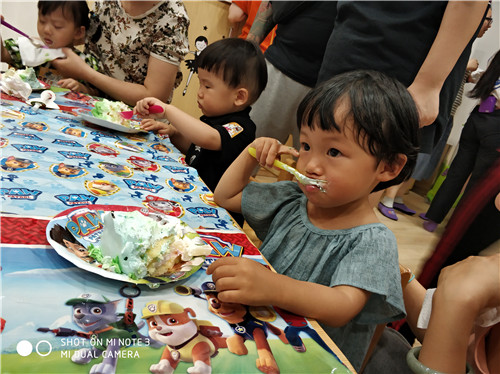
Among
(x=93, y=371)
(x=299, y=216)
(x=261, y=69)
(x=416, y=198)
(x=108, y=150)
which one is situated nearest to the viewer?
(x=93, y=371)

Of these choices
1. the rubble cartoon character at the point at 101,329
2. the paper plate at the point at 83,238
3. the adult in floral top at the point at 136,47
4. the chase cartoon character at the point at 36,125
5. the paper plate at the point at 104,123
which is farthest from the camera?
the adult in floral top at the point at 136,47

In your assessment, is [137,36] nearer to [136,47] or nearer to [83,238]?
[136,47]

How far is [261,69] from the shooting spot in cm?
129

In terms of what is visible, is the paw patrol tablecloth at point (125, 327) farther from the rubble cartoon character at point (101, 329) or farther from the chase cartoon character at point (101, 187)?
the chase cartoon character at point (101, 187)

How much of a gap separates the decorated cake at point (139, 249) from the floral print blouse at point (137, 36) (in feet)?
4.25

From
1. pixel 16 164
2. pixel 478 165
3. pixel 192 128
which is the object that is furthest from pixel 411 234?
pixel 16 164

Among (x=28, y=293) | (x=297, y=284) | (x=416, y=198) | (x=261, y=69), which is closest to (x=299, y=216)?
(x=297, y=284)

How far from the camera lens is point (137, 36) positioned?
159 cm

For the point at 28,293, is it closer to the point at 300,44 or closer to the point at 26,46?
the point at 300,44

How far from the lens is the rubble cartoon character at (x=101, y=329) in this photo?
0.34 m

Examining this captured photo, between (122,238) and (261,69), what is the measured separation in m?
0.97

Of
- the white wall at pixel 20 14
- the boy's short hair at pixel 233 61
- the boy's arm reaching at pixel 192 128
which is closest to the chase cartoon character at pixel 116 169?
the boy's arm reaching at pixel 192 128

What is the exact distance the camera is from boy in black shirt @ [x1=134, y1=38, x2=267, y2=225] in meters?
1.18

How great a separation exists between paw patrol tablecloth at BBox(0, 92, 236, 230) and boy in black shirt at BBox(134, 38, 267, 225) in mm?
129
